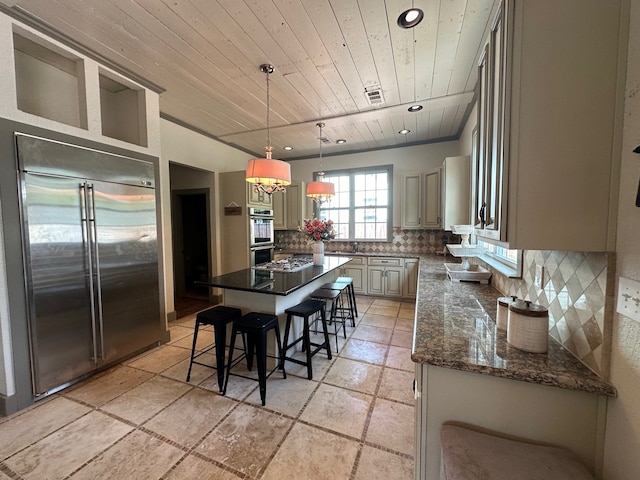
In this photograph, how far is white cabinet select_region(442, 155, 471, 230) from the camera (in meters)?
3.45

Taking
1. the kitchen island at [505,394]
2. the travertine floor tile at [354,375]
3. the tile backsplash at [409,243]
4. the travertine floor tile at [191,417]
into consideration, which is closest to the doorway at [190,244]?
the tile backsplash at [409,243]

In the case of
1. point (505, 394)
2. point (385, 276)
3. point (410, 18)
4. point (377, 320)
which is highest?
point (410, 18)

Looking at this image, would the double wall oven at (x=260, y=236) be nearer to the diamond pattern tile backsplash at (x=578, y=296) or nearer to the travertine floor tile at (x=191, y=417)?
the travertine floor tile at (x=191, y=417)

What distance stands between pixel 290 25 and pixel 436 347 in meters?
2.36

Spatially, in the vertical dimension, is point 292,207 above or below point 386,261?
above

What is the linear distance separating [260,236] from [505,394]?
13.8ft

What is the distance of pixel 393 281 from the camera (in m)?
4.61

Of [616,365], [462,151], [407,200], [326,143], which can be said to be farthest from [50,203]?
[462,151]

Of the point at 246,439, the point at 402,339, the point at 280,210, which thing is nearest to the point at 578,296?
the point at 246,439

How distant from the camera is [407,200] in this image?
15.2 feet

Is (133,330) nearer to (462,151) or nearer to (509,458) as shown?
(509,458)

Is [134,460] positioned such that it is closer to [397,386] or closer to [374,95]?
[397,386]

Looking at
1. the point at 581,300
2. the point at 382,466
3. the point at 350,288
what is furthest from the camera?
the point at 350,288

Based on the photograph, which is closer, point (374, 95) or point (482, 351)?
point (482, 351)
